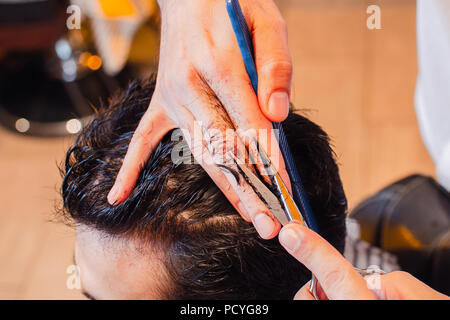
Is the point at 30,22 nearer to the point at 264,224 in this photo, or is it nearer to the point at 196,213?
the point at 196,213

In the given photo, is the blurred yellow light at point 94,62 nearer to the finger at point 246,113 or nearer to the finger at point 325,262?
the finger at point 246,113

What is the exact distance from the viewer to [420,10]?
2.77 ft

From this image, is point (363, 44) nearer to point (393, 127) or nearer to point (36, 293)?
point (393, 127)

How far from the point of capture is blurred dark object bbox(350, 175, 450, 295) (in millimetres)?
887

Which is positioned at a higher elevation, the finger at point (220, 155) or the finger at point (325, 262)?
the finger at point (220, 155)

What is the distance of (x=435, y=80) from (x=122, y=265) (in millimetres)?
650

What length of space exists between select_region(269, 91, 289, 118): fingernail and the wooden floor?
858 mm

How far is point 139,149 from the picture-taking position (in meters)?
0.63

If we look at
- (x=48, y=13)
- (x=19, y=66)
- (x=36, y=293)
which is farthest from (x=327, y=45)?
(x=36, y=293)

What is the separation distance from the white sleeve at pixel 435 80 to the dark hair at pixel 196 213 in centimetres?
29

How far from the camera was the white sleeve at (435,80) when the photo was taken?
0.78 metres

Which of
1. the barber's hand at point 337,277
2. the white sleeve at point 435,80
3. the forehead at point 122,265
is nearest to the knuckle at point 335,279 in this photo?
the barber's hand at point 337,277

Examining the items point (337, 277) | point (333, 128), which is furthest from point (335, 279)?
point (333, 128)

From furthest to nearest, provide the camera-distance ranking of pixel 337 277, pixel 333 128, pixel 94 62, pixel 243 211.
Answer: pixel 94 62, pixel 333 128, pixel 243 211, pixel 337 277
